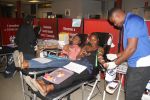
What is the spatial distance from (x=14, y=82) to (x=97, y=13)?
10800 mm

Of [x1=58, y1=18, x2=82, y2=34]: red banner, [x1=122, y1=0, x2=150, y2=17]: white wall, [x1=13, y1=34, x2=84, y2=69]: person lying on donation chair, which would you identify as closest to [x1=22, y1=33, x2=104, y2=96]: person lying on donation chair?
[x1=13, y1=34, x2=84, y2=69]: person lying on donation chair

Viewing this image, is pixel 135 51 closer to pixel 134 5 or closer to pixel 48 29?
pixel 48 29

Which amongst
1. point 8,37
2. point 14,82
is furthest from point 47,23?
point 14,82

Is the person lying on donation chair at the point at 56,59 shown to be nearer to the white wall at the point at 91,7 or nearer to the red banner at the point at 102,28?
the red banner at the point at 102,28

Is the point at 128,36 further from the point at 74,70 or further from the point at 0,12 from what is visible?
the point at 0,12

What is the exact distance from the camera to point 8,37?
240 inches

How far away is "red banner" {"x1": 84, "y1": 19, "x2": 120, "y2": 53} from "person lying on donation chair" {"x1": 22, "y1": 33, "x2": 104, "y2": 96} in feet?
2.38

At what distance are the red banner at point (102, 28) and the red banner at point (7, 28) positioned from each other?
8.82ft

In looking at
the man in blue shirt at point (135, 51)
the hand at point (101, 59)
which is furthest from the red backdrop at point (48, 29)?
the man in blue shirt at point (135, 51)

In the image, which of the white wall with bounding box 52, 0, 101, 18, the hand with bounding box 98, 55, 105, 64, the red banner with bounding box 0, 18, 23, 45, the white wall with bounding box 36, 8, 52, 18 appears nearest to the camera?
the hand with bounding box 98, 55, 105, 64

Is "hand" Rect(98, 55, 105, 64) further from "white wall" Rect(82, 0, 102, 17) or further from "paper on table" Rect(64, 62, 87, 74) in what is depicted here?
"white wall" Rect(82, 0, 102, 17)

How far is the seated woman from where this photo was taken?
2.38 metres

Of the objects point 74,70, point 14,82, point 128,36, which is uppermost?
point 128,36

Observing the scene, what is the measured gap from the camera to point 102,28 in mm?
4246
